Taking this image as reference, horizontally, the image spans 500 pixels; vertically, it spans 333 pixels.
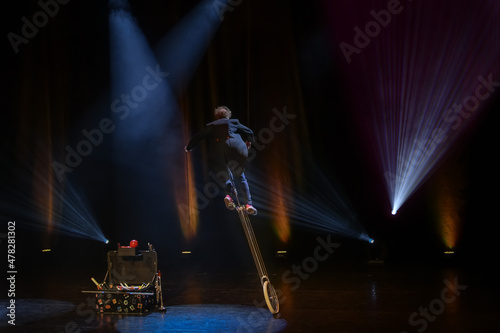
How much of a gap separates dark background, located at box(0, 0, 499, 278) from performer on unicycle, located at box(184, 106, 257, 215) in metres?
3.56

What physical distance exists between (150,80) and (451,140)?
197 inches

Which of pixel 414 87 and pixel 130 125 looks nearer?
pixel 414 87

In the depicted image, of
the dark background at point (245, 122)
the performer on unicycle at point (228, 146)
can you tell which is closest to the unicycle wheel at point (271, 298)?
the performer on unicycle at point (228, 146)

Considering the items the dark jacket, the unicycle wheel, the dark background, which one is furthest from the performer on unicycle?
the dark background

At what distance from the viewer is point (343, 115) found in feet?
27.5

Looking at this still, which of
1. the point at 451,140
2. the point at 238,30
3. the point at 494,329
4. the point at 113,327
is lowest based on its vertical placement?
the point at 494,329

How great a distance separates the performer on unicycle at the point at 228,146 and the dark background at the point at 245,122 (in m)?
3.56

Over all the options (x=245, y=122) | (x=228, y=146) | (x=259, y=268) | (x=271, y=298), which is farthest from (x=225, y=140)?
(x=245, y=122)

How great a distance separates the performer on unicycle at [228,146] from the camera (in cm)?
482

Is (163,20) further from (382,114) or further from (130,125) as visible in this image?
(382,114)

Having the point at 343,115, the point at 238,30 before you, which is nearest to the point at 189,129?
the point at 238,30

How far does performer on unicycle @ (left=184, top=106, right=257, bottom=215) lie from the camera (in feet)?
15.8

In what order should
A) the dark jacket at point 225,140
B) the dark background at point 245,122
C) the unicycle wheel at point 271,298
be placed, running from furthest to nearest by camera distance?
the dark background at point 245,122 < the unicycle wheel at point 271,298 < the dark jacket at point 225,140

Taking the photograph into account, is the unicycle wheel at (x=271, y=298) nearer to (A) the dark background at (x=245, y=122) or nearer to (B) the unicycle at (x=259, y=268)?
(B) the unicycle at (x=259, y=268)
